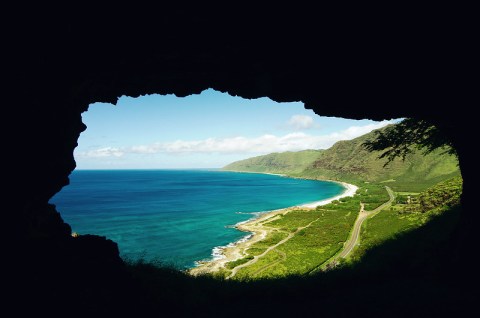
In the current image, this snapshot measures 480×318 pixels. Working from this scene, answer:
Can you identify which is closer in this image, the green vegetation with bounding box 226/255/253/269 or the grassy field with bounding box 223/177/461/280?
the grassy field with bounding box 223/177/461/280

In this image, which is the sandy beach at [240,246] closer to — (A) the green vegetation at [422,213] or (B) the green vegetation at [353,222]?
(B) the green vegetation at [353,222]

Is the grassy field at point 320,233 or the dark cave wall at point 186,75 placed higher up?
the dark cave wall at point 186,75

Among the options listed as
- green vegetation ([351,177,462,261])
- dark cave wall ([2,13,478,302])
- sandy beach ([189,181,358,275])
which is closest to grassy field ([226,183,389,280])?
sandy beach ([189,181,358,275])

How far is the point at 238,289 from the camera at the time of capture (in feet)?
27.5

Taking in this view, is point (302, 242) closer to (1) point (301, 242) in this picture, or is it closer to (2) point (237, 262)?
(1) point (301, 242)

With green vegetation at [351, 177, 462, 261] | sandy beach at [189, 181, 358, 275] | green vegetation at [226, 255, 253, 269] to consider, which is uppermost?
green vegetation at [351, 177, 462, 261]

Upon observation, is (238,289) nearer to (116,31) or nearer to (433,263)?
(433,263)

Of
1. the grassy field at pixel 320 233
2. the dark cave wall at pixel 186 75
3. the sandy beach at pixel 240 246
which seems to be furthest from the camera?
the sandy beach at pixel 240 246

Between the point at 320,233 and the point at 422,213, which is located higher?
the point at 422,213

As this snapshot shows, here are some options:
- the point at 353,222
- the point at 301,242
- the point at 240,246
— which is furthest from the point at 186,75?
the point at 353,222

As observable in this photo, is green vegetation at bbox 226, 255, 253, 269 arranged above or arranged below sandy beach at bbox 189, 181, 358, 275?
above

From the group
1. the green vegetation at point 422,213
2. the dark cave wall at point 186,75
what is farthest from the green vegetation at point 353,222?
the dark cave wall at point 186,75

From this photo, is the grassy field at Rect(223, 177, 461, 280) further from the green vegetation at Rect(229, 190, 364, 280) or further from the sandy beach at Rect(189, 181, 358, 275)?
the sandy beach at Rect(189, 181, 358, 275)

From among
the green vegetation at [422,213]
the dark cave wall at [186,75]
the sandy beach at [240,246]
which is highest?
the dark cave wall at [186,75]
